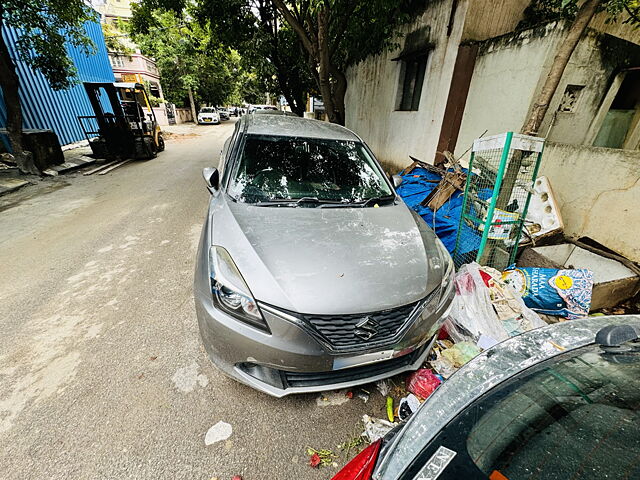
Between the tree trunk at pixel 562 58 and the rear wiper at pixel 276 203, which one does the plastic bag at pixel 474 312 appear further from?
the tree trunk at pixel 562 58

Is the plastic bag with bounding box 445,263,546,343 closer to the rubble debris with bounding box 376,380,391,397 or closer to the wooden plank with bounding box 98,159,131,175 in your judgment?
the rubble debris with bounding box 376,380,391,397

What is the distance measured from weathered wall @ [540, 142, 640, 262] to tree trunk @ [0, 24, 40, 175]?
10.9 meters

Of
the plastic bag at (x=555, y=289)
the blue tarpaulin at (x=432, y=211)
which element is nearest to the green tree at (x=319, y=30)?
the blue tarpaulin at (x=432, y=211)

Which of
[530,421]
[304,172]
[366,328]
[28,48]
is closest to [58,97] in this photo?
[28,48]

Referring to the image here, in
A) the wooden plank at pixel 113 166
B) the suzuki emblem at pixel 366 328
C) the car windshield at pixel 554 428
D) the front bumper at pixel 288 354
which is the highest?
the car windshield at pixel 554 428

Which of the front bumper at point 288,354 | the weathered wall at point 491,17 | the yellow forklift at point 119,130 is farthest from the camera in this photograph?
the yellow forklift at point 119,130

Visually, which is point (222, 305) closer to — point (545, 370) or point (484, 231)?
point (545, 370)

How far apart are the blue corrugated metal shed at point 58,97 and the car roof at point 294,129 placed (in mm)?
9027

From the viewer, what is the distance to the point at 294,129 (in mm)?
2854

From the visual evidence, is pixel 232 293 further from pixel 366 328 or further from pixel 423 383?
pixel 423 383

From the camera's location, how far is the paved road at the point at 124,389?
4.70ft

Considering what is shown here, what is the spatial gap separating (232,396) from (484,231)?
8.96ft

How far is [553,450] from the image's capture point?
759 mm

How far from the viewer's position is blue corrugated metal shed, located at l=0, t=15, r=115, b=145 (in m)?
8.59
